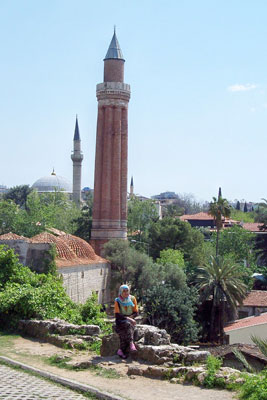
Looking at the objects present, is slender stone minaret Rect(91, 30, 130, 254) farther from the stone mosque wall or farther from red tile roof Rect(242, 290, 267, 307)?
red tile roof Rect(242, 290, 267, 307)

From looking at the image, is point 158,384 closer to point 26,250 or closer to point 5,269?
point 5,269

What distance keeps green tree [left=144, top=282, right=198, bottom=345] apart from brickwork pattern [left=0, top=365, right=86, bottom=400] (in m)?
17.1

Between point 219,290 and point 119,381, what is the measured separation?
75.5ft

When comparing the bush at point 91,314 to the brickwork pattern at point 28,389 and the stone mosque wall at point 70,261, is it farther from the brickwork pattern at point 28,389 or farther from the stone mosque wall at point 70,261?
the stone mosque wall at point 70,261

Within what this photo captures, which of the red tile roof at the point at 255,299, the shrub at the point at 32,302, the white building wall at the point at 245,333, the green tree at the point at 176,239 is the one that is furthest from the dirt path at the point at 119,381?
the green tree at the point at 176,239

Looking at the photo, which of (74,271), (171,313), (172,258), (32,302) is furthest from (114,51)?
(32,302)

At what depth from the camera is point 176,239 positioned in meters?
41.5

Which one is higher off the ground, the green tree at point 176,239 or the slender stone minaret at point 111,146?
the slender stone minaret at point 111,146

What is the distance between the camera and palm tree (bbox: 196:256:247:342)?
96.8 feet

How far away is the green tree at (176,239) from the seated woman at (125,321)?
106 feet

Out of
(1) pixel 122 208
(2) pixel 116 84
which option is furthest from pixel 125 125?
(1) pixel 122 208

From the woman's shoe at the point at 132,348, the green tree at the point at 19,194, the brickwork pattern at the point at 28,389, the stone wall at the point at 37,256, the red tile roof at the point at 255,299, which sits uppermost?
the green tree at the point at 19,194

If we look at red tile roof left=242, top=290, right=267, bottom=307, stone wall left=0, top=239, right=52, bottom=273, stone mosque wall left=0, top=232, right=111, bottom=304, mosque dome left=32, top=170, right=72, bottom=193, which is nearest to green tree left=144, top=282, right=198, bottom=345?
stone mosque wall left=0, top=232, right=111, bottom=304

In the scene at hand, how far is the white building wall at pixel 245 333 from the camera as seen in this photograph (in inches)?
1102
